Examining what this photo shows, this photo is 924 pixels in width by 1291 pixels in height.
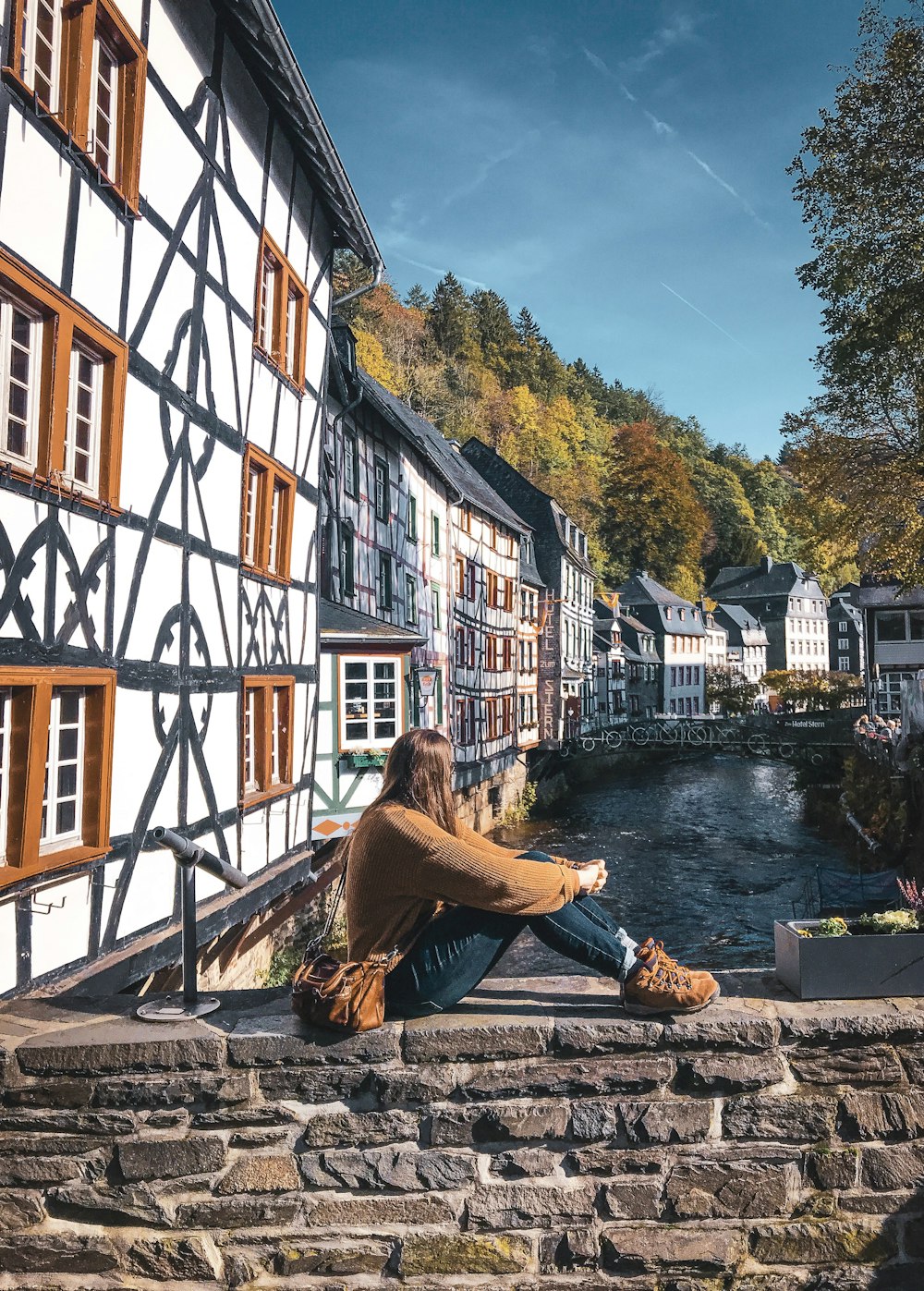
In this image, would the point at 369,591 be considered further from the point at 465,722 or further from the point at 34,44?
the point at 34,44

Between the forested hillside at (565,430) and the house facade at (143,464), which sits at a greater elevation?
the forested hillside at (565,430)

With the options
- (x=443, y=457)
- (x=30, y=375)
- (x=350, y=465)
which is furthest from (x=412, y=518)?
(x=30, y=375)

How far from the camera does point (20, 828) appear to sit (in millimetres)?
5348

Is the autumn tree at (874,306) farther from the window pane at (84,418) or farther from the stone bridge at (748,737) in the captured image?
the stone bridge at (748,737)

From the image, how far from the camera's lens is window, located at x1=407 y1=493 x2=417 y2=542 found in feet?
70.5

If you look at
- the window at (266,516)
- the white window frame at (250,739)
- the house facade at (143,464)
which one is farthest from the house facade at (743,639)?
the house facade at (143,464)

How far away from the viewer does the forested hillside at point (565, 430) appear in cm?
5575

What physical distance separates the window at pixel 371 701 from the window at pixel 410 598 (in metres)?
7.08

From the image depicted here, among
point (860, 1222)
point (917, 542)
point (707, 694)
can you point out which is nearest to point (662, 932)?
point (917, 542)

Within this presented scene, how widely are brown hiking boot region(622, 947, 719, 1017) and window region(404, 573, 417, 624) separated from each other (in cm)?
1838

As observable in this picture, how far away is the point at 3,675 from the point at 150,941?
8.66ft

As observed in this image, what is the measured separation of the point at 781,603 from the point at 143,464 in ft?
265

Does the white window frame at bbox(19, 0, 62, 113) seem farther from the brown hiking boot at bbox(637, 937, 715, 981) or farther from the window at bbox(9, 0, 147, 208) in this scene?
the brown hiking boot at bbox(637, 937, 715, 981)

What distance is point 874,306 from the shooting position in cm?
1488
